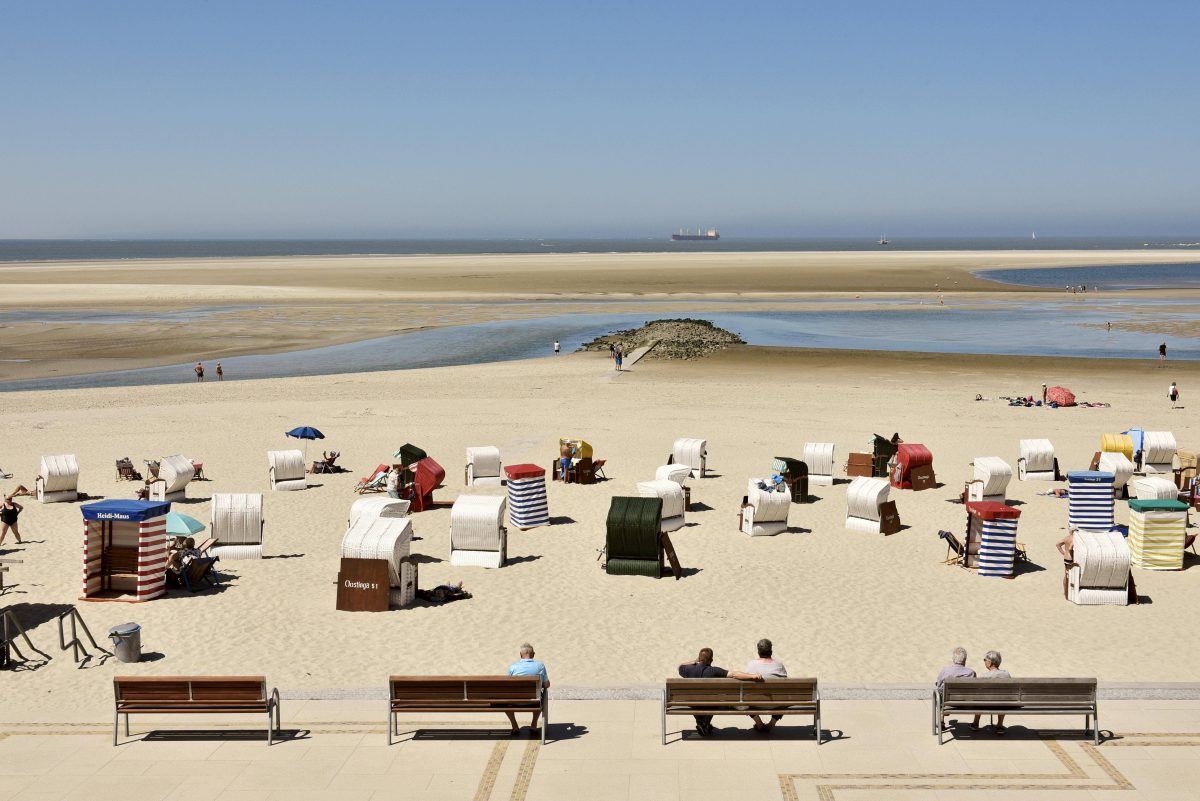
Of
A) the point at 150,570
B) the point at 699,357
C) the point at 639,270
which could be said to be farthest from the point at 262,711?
the point at 639,270

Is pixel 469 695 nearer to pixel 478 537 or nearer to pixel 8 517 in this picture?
pixel 478 537

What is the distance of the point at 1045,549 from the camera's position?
71.2ft

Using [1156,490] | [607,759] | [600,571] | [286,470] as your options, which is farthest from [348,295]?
[607,759]

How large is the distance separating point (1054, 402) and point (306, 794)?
3548 cm

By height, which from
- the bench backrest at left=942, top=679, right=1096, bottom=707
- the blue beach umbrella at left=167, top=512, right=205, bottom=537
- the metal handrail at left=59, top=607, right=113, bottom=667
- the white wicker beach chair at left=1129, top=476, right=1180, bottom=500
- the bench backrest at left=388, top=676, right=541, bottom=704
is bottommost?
the metal handrail at left=59, top=607, right=113, bottom=667

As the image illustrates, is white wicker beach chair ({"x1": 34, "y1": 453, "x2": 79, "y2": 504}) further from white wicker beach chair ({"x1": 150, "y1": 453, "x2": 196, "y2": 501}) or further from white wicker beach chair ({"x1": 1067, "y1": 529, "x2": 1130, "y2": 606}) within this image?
white wicker beach chair ({"x1": 1067, "y1": 529, "x2": 1130, "y2": 606})

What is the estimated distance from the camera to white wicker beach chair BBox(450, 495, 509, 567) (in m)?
20.3

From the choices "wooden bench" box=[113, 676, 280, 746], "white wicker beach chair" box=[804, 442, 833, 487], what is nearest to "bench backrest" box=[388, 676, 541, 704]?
"wooden bench" box=[113, 676, 280, 746]

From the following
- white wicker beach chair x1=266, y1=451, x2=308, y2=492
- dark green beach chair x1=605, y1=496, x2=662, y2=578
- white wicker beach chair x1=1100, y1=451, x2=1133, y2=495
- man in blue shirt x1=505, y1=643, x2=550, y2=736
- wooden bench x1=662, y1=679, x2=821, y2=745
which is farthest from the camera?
white wicker beach chair x1=266, y1=451, x2=308, y2=492

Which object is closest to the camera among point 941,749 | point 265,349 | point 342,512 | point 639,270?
point 941,749

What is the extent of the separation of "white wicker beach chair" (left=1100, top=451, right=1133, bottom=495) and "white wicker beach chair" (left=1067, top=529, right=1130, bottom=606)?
802cm

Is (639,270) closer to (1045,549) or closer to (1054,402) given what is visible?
(1054,402)

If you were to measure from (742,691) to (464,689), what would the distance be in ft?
10.7

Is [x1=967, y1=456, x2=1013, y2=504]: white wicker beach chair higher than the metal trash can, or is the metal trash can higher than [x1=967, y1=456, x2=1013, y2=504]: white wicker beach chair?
[x1=967, y1=456, x2=1013, y2=504]: white wicker beach chair
